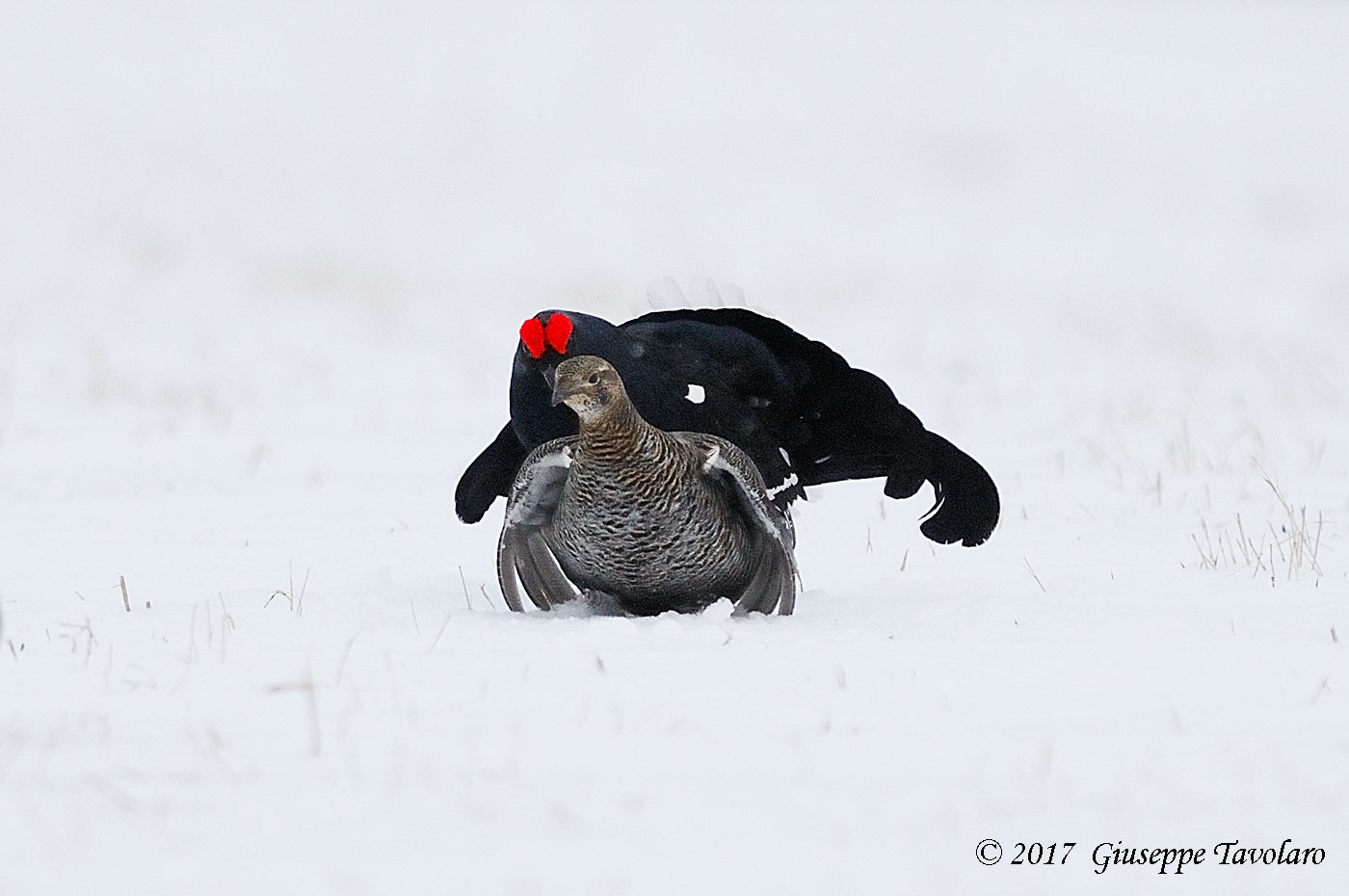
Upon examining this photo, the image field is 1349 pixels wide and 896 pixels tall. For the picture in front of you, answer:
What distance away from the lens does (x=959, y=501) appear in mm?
6234

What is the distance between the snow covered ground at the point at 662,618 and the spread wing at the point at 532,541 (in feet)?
1.28

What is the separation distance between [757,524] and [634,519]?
1.88 ft

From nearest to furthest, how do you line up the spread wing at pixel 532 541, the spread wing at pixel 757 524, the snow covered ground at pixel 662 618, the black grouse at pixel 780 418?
the snow covered ground at pixel 662 618 < the spread wing at pixel 757 524 < the spread wing at pixel 532 541 < the black grouse at pixel 780 418

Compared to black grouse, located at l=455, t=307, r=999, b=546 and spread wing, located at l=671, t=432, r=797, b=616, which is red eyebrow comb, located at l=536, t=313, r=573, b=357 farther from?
spread wing, located at l=671, t=432, r=797, b=616

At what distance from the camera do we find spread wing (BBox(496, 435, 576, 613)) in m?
5.39

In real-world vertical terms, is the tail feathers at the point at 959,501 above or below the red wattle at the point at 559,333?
below

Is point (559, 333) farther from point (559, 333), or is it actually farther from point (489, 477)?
point (489, 477)

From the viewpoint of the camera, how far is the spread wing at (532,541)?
539cm

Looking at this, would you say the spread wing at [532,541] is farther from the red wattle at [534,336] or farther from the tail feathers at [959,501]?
the tail feathers at [959,501]

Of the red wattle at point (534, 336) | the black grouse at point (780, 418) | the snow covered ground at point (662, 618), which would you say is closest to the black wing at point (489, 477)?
the black grouse at point (780, 418)

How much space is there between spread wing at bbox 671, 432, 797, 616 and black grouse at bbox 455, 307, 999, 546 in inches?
28.1

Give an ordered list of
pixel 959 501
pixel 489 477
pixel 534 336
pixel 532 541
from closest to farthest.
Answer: pixel 532 541
pixel 534 336
pixel 959 501
pixel 489 477

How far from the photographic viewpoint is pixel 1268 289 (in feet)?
61.9

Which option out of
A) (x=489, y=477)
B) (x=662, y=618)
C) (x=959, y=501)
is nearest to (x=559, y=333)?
(x=489, y=477)
